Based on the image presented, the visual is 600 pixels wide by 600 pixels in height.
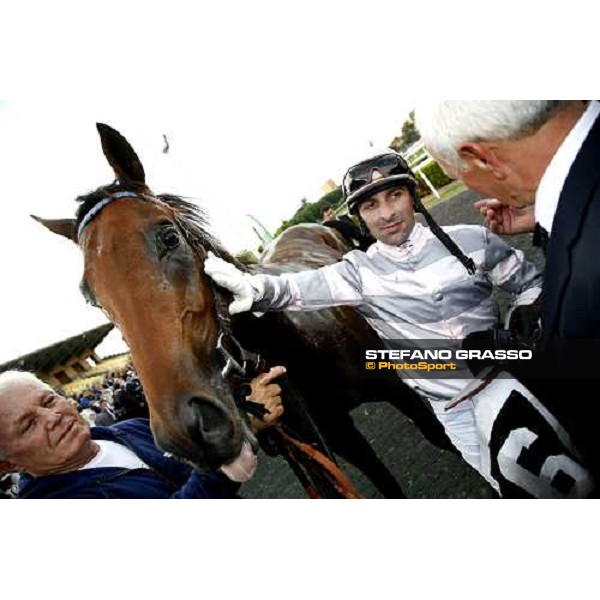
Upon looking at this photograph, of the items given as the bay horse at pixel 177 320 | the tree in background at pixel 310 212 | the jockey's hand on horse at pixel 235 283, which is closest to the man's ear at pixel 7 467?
the bay horse at pixel 177 320

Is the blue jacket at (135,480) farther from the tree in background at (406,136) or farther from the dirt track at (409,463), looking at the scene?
the tree in background at (406,136)

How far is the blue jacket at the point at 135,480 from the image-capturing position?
6.59 ft

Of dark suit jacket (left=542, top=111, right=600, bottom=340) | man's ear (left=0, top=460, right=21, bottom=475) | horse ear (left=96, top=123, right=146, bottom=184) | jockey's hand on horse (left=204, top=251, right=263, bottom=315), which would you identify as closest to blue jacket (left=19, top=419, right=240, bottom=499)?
man's ear (left=0, top=460, right=21, bottom=475)

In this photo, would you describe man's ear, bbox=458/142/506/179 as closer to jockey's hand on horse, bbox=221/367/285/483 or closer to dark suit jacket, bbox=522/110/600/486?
dark suit jacket, bbox=522/110/600/486

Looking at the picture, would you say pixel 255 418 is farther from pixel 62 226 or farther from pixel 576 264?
pixel 576 264

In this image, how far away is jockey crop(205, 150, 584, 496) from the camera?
1.83m

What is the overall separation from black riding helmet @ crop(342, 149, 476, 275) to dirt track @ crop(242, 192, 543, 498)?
68mm

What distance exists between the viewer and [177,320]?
167 centimetres

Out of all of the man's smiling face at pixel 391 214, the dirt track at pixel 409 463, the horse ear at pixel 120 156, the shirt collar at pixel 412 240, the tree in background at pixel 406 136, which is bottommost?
the dirt track at pixel 409 463

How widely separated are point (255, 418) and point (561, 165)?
1393 millimetres

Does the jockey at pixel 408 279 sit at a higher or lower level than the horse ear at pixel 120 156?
lower

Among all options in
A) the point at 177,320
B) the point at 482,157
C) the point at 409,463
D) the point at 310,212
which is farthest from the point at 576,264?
the point at 409,463
